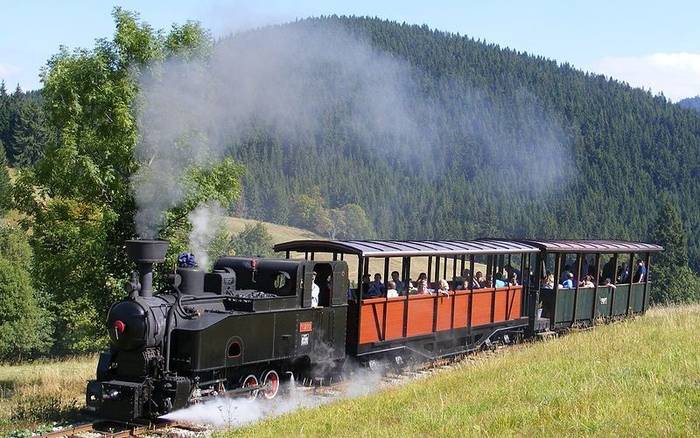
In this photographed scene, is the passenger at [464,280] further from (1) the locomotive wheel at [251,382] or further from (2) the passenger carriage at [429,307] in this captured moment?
(1) the locomotive wheel at [251,382]

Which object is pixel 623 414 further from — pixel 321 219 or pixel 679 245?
pixel 321 219

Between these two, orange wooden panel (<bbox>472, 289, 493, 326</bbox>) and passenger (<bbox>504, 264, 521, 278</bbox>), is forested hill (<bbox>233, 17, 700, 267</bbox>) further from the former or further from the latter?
orange wooden panel (<bbox>472, 289, 493, 326</bbox>)

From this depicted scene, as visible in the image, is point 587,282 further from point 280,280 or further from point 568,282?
point 280,280

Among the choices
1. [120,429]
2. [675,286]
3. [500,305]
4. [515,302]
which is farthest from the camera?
[675,286]

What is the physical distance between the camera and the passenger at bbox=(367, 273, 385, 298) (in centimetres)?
1532

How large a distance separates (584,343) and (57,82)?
12055mm

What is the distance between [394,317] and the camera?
50.1 feet

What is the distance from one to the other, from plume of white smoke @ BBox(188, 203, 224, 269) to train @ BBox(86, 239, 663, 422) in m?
1.22

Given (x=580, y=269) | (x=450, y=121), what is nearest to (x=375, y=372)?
(x=580, y=269)

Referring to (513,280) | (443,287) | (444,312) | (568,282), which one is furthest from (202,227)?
(568,282)

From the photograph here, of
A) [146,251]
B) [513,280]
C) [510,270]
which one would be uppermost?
[146,251]

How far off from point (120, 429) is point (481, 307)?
31.2 feet

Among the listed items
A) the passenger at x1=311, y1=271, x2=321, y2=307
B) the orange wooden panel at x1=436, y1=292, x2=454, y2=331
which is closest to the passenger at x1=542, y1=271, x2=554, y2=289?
the orange wooden panel at x1=436, y1=292, x2=454, y2=331

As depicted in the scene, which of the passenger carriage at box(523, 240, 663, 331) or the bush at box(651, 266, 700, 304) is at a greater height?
the passenger carriage at box(523, 240, 663, 331)
